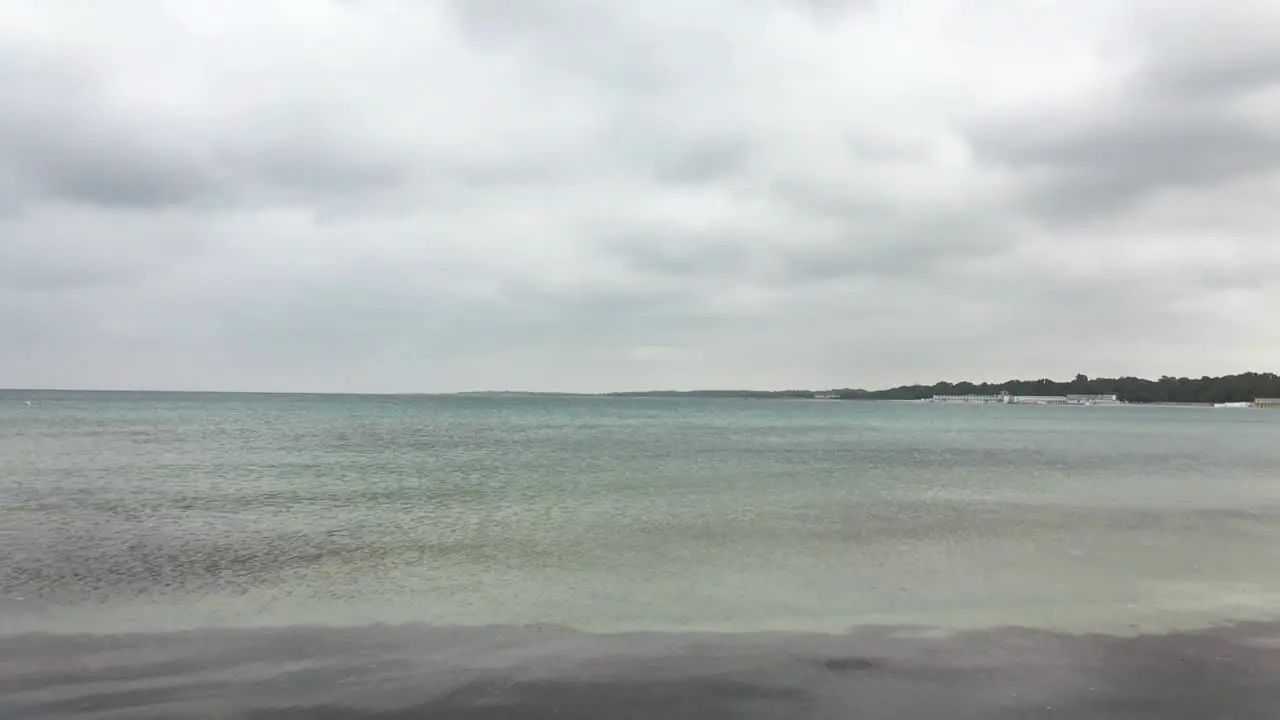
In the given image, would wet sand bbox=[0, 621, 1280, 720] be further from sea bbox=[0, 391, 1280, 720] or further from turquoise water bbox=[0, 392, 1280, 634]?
turquoise water bbox=[0, 392, 1280, 634]

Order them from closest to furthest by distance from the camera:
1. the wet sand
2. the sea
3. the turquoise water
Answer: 1. the wet sand
2. the sea
3. the turquoise water

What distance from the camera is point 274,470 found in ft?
116

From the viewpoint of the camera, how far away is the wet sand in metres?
8.62

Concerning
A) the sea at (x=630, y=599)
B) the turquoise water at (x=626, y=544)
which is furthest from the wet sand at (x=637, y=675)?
the turquoise water at (x=626, y=544)

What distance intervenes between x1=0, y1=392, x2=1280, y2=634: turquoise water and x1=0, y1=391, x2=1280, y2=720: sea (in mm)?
108

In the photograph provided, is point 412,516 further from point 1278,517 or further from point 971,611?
point 1278,517

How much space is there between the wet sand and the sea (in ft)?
0.15

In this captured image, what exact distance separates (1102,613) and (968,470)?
27.7 metres

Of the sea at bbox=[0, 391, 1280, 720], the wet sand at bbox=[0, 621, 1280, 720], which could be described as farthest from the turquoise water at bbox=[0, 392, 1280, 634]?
the wet sand at bbox=[0, 621, 1280, 720]

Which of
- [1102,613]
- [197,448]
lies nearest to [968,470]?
[1102,613]

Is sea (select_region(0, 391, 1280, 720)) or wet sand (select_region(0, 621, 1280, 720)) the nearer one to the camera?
wet sand (select_region(0, 621, 1280, 720))

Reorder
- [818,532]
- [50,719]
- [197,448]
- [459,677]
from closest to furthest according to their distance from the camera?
1. [50,719]
2. [459,677]
3. [818,532]
4. [197,448]

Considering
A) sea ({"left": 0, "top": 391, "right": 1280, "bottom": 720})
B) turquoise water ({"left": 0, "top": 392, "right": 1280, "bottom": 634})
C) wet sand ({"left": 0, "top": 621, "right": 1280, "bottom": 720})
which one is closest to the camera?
wet sand ({"left": 0, "top": 621, "right": 1280, "bottom": 720})

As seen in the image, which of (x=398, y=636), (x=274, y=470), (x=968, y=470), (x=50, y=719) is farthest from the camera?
(x=968, y=470)
